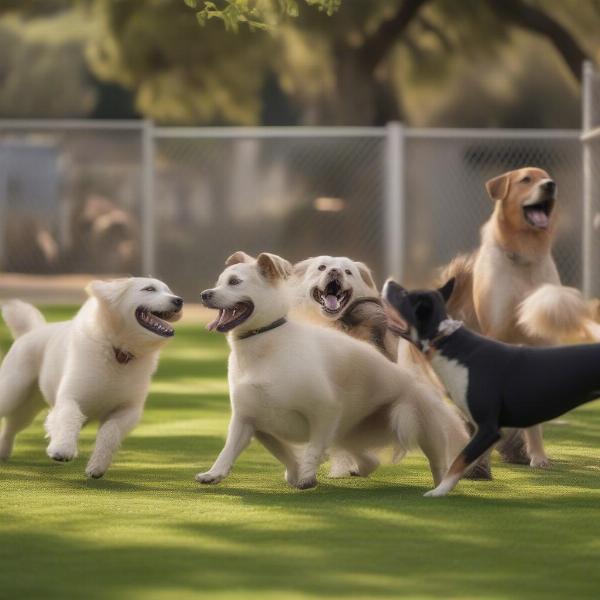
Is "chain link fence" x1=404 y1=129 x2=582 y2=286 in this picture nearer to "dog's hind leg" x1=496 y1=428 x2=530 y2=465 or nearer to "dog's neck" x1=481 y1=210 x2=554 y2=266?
"dog's neck" x1=481 y1=210 x2=554 y2=266

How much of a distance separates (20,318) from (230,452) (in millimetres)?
2088

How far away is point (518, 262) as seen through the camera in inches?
347

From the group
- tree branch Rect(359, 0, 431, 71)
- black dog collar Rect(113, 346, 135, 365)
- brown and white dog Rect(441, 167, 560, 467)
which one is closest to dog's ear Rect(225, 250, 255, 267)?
black dog collar Rect(113, 346, 135, 365)

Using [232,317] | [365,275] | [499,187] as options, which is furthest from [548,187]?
[232,317]

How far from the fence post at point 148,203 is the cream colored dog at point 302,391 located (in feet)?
40.7

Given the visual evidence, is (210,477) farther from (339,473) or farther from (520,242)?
(520,242)

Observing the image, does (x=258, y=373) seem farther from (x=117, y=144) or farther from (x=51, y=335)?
(x=117, y=144)

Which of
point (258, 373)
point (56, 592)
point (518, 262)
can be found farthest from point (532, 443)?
point (56, 592)

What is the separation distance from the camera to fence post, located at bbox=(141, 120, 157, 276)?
20.0 m

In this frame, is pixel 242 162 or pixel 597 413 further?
pixel 242 162

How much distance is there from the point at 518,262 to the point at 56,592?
4385mm

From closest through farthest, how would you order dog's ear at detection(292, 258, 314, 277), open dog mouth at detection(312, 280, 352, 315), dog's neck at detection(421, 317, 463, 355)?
dog's neck at detection(421, 317, 463, 355) < open dog mouth at detection(312, 280, 352, 315) < dog's ear at detection(292, 258, 314, 277)

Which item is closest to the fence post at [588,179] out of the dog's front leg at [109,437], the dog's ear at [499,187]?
the dog's ear at [499,187]

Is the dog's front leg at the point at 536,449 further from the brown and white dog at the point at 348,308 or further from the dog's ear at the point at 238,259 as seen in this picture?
the dog's ear at the point at 238,259
